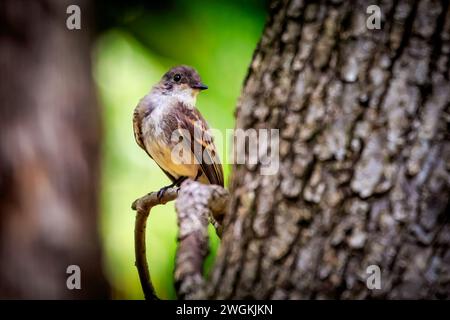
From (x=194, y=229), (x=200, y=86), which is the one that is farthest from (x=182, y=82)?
(x=194, y=229)

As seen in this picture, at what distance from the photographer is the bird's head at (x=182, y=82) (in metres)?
3.79

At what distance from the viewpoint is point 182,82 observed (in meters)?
3.83

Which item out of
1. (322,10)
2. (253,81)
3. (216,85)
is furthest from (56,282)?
(216,85)

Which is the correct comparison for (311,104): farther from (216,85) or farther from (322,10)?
(216,85)

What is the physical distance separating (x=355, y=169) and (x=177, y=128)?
2.26 m

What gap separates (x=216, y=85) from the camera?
13.5 feet

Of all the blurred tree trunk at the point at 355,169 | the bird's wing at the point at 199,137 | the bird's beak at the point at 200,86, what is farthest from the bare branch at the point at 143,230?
the bird's beak at the point at 200,86

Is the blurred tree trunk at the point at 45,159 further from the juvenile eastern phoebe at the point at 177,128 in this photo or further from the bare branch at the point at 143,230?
the juvenile eastern phoebe at the point at 177,128

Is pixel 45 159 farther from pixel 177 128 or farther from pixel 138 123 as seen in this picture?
pixel 177 128

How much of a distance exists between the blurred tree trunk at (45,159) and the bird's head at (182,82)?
1086 mm

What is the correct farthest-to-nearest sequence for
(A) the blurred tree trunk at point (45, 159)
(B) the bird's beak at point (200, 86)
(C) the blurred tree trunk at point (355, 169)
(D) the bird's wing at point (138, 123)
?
(D) the bird's wing at point (138, 123) < (B) the bird's beak at point (200, 86) < (A) the blurred tree trunk at point (45, 159) < (C) the blurred tree trunk at point (355, 169)

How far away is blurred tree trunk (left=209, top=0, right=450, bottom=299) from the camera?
69.5 inches

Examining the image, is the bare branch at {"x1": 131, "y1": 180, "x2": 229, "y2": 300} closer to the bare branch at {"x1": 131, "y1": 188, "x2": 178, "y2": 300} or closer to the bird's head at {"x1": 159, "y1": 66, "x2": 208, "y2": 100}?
the bare branch at {"x1": 131, "y1": 188, "x2": 178, "y2": 300}

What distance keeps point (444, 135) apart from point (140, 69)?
9.24ft
